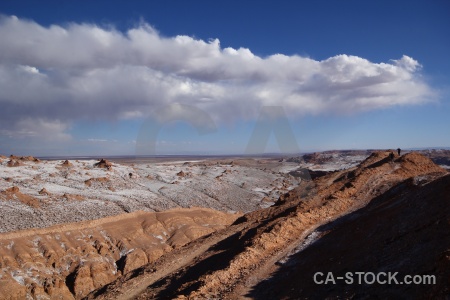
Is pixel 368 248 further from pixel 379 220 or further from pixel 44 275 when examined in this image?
pixel 44 275

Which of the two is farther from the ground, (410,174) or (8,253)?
(410,174)

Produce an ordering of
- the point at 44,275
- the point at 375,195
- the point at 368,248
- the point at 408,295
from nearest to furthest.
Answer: the point at 408,295
the point at 368,248
the point at 44,275
the point at 375,195

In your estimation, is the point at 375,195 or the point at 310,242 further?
the point at 375,195

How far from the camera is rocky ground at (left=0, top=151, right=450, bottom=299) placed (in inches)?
481

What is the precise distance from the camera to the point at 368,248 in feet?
43.5

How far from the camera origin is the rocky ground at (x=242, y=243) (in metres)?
12.2

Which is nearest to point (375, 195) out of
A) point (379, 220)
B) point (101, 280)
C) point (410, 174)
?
point (410, 174)

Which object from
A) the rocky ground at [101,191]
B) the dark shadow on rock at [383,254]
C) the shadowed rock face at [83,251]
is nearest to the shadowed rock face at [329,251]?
the dark shadow on rock at [383,254]

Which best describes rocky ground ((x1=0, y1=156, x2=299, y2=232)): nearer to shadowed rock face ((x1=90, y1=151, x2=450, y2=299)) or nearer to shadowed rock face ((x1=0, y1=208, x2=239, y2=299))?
shadowed rock face ((x1=0, y1=208, x2=239, y2=299))

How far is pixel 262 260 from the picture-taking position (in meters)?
16.4

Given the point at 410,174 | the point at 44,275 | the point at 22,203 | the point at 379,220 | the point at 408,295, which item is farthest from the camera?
the point at 22,203

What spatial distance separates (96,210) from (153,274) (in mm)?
13965

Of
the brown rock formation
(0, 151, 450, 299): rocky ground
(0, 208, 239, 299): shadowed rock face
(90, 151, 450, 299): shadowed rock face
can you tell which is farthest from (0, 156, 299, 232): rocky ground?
(90, 151, 450, 299): shadowed rock face

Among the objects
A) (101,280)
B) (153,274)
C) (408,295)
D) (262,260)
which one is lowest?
(101,280)
